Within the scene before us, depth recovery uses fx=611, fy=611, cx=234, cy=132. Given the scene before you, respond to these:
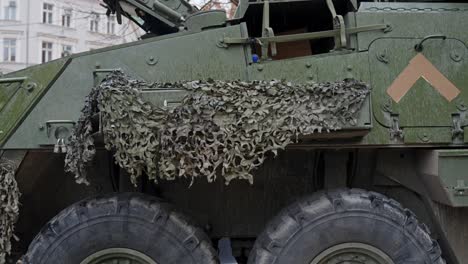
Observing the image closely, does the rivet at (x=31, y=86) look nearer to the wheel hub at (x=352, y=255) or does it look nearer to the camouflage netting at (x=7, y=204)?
the camouflage netting at (x=7, y=204)

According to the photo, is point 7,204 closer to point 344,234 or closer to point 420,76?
point 344,234

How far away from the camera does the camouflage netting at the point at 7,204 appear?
3850mm

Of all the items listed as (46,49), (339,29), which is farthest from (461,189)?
(46,49)

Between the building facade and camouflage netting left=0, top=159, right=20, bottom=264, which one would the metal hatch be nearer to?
camouflage netting left=0, top=159, right=20, bottom=264

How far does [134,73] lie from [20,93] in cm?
76

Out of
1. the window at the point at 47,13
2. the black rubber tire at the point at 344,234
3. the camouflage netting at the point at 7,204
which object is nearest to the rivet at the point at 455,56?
the black rubber tire at the point at 344,234

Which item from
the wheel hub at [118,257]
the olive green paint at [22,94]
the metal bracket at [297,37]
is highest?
the metal bracket at [297,37]

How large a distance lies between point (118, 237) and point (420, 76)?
215 centimetres

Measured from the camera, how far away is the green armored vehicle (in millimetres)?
3619

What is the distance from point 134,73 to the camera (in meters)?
4.02

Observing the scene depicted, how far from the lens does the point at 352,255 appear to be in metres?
3.77

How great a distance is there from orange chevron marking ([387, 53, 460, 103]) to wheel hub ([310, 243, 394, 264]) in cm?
98

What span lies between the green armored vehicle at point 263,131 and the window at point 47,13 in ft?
119

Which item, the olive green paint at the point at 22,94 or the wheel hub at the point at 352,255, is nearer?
the wheel hub at the point at 352,255
